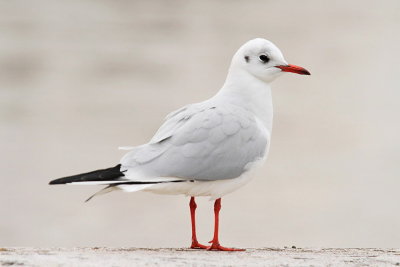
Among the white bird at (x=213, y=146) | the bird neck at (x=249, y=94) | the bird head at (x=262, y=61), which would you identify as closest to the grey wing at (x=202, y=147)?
the white bird at (x=213, y=146)

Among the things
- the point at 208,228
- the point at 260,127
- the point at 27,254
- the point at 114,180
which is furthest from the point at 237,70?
the point at 208,228

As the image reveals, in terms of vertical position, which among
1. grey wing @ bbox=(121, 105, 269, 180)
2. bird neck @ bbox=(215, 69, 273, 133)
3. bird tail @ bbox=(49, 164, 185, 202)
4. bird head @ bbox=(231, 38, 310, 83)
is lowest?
bird tail @ bbox=(49, 164, 185, 202)

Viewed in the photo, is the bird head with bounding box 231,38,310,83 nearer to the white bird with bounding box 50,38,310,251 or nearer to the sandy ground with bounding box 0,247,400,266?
the white bird with bounding box 50,38,310,251

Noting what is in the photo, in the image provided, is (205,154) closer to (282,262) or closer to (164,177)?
(164,177)

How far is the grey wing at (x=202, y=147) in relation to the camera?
499cm

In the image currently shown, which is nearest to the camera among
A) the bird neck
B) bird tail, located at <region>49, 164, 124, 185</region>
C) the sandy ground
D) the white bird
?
the sandy ground

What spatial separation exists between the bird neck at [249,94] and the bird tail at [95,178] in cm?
93

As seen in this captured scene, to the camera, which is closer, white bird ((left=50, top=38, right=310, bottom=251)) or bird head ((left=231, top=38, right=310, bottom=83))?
white bird ((left=50, top=38, right=310, bottom=251))

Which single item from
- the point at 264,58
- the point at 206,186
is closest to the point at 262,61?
the point at 264,58

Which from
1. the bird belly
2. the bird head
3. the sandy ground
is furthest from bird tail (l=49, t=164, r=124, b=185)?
the bird head

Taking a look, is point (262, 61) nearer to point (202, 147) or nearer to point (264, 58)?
point (264, 58)

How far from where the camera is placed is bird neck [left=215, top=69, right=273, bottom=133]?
17.9 ft

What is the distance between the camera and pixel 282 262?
482 cm

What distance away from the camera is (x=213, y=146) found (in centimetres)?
512
